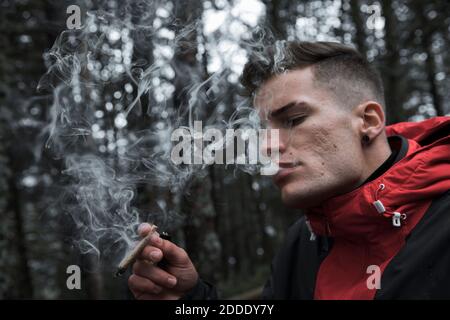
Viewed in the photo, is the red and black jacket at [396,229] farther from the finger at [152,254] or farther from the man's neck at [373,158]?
the finger at [152,254]

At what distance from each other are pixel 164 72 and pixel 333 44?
74.7 inches

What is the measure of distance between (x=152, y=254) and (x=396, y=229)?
1.21 meters

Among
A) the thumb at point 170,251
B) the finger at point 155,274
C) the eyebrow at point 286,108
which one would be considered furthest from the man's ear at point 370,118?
the finger at point 155,274

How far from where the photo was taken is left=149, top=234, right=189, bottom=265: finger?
183 cm

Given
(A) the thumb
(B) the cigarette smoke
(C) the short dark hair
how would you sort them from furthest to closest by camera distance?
(B) the cigarette smoke < (C) the short dark hair < (A) the thumb

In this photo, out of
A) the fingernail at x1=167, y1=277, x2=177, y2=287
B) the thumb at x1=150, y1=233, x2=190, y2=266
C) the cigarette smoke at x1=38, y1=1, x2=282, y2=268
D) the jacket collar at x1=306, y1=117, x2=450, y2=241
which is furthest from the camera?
the cigarette smoke at x1=38, y1=1, x2=282, y2=268

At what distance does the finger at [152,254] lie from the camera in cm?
182

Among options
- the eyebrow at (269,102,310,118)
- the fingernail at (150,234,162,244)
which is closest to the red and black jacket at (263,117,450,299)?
the eyebrow at (269,102,310,118)

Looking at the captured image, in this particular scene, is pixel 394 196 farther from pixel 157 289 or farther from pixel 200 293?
pixel 157 289

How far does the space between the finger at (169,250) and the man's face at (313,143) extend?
646 millimetres

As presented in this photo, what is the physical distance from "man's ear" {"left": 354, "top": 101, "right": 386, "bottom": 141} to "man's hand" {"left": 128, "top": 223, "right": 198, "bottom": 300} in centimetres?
122

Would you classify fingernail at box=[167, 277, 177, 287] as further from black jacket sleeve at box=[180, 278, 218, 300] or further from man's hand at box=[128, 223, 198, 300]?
black jacket sleeve at box=[180, 278, 218, 300]

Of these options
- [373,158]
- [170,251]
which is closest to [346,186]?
[373,158]

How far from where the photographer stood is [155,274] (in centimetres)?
196
